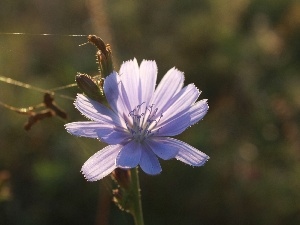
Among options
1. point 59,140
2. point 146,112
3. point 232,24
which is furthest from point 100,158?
point 232,24

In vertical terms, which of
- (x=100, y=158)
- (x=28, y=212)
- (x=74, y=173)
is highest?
(x=74, y=173)

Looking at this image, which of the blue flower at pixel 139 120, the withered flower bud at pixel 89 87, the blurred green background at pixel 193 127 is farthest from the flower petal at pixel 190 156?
the blurred green background at pixel 193 127

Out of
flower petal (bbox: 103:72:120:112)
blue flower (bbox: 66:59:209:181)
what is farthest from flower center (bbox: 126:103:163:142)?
flower petal (bbox: 103:72:120:112)

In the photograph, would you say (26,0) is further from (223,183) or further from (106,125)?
(106,125)

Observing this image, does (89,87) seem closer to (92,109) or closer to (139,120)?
(92,109)

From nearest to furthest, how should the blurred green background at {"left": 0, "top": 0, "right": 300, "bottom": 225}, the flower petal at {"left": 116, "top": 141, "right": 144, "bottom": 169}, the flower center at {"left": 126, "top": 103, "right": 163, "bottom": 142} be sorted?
the flower petal at {"left": 116, "top": 141, "right": 144, "bottom": 169} < the flower center at {"left": 126, "top": 103, "right": 163, "bottom": 142} < the blurred green background at {"left": 0, "top": 0, "right": 300, "bottom": 225}

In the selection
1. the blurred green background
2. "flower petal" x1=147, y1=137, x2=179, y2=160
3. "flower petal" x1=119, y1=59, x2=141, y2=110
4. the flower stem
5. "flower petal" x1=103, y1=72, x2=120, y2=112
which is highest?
the blurred green background

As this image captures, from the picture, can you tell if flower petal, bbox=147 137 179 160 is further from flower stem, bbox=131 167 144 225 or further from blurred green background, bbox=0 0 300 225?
blurred green background, bbox=0 0 300 225
